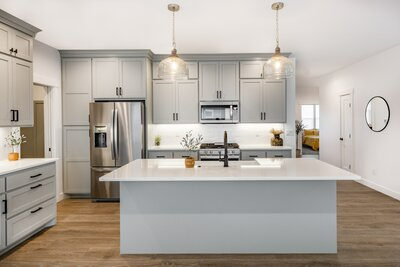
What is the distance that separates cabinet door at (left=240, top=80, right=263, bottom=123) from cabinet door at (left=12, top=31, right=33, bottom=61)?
3.49 metres

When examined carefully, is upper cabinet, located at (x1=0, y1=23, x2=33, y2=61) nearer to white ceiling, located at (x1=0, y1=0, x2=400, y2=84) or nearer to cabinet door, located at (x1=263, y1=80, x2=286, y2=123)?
white ceiling, located at (x1=0, y1=0, x2=400, y2=84)

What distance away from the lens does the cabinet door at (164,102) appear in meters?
5.49

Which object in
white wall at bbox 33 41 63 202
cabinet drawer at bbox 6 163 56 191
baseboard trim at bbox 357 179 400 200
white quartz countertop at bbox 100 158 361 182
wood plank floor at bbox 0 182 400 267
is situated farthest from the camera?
baseboard trim at bbox 357 179 400 200

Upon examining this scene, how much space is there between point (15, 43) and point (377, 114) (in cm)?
608

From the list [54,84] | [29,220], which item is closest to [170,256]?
[29,220]

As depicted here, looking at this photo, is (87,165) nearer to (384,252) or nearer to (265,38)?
(265,38)

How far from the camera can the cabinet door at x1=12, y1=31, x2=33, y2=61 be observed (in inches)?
137

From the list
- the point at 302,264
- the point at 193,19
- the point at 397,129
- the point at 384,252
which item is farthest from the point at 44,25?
the point at 397,129

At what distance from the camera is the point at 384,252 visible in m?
2.99

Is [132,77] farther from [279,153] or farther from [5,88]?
[279,153]

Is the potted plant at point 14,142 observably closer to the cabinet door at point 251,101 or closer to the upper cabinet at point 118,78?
the upper cabinet at point 118,78

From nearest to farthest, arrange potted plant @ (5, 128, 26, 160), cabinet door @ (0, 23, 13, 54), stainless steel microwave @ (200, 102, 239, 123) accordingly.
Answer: cabinet door @ (0, 23, 13, 54) < potted plant @ (5, 128, 26, 160) < stainless steel microwave @ (200, 102, 239, 123)

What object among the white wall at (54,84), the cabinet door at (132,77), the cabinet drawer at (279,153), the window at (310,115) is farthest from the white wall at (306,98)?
the white wall at (54,84)

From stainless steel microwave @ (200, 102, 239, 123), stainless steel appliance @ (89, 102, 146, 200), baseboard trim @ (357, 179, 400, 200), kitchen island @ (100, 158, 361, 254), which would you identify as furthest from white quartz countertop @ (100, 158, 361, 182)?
baseboard trim @ (357, 179, 400, 200)
